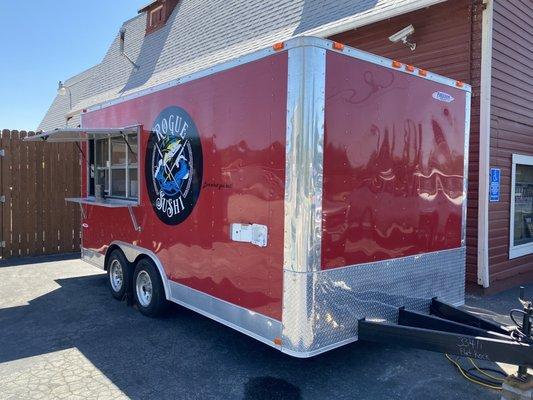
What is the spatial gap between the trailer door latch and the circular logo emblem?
0.72 meters

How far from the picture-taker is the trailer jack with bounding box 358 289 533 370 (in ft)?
9.80

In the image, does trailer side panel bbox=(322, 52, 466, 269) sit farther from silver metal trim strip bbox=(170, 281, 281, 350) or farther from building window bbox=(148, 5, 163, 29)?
building window bbox=(148, 5, 163, 29)

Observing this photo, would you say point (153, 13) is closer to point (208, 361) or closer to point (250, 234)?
point (250, 234)

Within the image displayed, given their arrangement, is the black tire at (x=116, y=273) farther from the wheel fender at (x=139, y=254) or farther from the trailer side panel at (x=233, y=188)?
the trailer side panel at (x=233, y=188)

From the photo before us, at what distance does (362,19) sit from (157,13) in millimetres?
10827

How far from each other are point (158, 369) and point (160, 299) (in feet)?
3.97

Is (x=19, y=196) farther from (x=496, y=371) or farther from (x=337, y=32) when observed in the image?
(x=496, y=371)

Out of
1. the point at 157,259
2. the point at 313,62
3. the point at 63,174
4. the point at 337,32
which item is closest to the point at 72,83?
the point at 63,174

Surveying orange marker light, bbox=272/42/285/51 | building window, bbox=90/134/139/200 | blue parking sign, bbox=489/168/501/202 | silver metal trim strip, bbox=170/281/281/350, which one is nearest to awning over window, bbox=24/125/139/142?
building window, bbox=90/134/139/200

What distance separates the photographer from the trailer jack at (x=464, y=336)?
118 inches

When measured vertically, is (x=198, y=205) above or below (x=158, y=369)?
above

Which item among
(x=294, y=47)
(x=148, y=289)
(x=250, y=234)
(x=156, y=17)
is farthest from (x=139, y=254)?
(x=156, y=17)

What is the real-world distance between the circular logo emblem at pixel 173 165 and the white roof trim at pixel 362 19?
4.22 m

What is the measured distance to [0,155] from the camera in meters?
9.44
